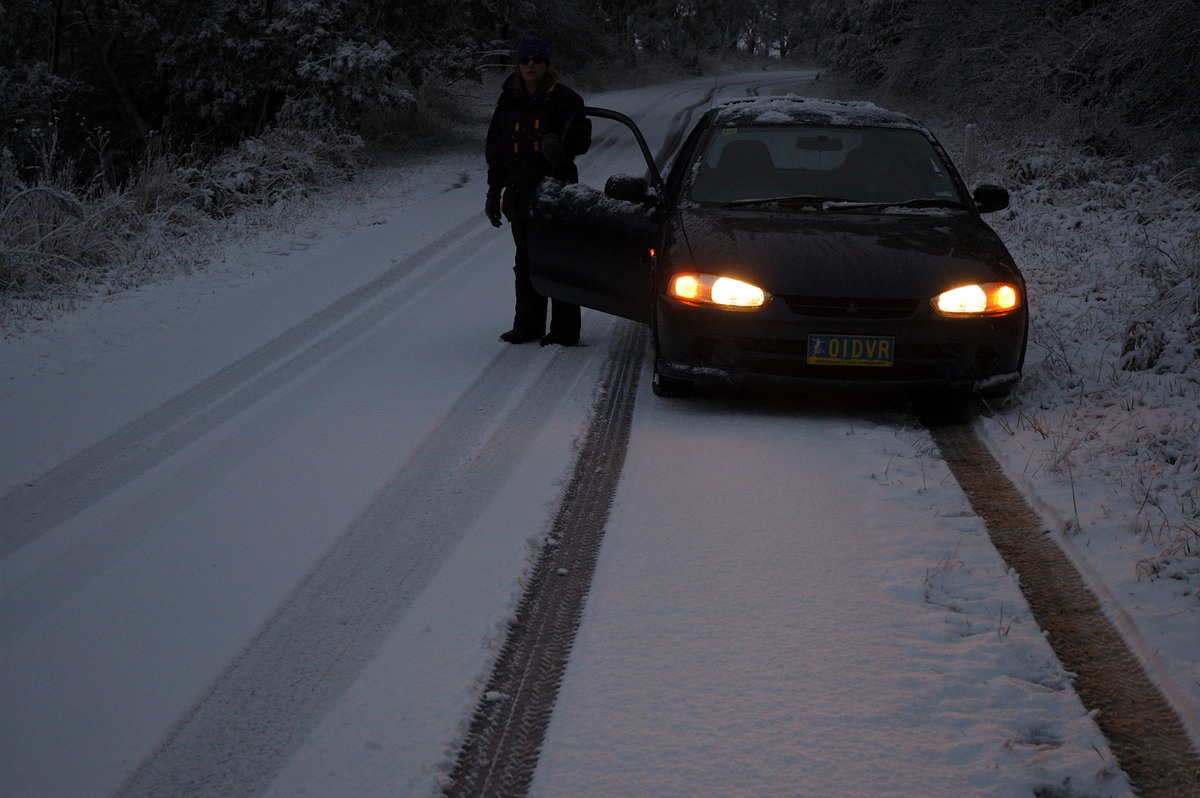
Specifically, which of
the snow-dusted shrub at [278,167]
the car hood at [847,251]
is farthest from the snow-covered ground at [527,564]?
the snow-dusted shrub at [278,167]

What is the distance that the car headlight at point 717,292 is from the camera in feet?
17.1

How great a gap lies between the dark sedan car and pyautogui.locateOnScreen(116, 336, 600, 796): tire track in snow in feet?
3.23

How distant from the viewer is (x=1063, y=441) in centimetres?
502

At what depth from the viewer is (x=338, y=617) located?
3.40 meters

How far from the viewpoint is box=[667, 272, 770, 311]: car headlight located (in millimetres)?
5207

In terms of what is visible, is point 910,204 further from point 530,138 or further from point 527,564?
point 527,564

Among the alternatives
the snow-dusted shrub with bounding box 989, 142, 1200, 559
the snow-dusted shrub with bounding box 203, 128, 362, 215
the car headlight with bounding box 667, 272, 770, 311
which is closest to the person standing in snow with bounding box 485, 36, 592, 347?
the car headlight with bounding box 667, 272, 770, 311

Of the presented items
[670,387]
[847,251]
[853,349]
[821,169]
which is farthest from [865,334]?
[821,169]

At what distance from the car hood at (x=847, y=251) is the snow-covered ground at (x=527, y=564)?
74 centimetres

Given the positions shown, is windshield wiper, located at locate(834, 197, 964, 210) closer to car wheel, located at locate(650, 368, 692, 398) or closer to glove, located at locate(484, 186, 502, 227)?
car wheel, located at locate(650, 368, 692, 398)

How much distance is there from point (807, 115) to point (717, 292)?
6.32 ft

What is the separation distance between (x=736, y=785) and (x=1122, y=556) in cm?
207

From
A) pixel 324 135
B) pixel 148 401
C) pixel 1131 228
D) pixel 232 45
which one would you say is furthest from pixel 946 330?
pixel 232 45

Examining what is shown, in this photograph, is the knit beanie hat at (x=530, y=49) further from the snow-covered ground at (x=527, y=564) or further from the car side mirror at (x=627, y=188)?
the snow-covered ground at (x=527, y=564)
